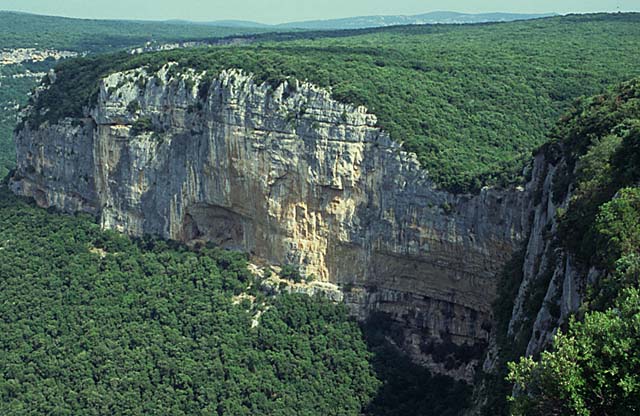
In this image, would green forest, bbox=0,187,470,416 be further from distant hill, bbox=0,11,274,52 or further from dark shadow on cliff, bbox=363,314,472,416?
distant hill, bbox=0,11,274,52

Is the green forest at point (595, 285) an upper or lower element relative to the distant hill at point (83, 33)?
upper

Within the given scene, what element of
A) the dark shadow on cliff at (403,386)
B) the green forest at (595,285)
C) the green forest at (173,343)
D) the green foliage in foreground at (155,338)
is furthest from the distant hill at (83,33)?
the green forest at (595,285)

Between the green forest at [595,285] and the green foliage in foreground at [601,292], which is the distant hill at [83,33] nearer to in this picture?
the green forest at [595,285]

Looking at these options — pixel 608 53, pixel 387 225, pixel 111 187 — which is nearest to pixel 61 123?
pixel 111 187

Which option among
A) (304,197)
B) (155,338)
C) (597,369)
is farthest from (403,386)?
(597,369)

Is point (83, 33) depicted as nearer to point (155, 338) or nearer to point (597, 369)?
point (155, 338)

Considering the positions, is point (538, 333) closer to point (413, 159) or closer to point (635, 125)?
point (635, 125)

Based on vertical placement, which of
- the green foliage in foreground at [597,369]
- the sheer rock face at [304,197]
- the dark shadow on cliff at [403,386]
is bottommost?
the dark shadow on cliff at [403,386]
